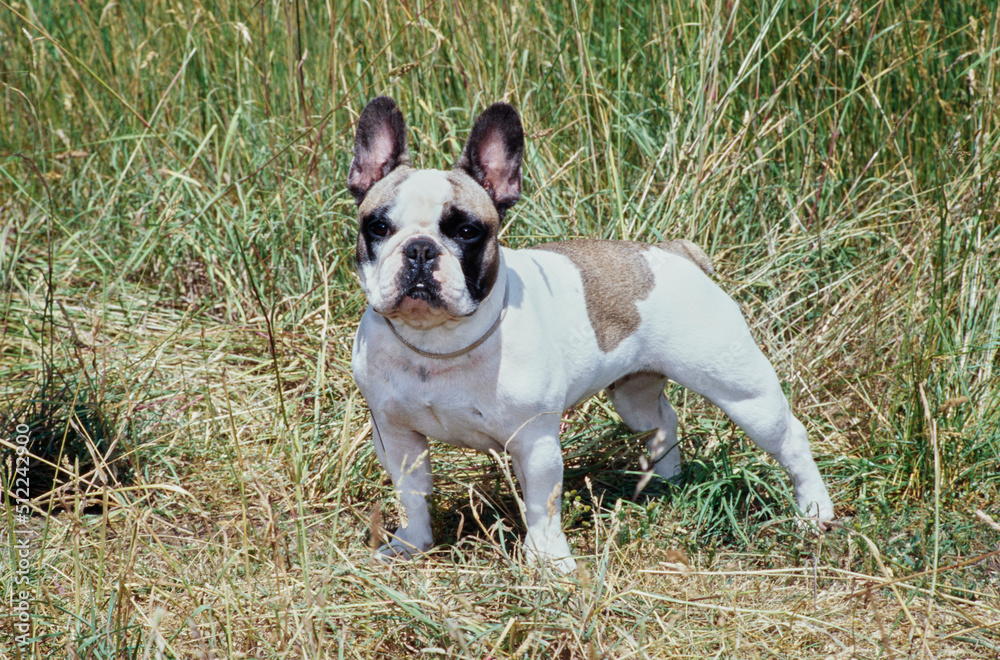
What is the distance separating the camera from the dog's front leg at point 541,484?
2.88 m

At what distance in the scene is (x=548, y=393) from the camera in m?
2.87

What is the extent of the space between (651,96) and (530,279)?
6.72 ft

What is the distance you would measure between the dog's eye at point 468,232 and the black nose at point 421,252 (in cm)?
14

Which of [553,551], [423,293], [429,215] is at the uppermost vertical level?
[429,215]

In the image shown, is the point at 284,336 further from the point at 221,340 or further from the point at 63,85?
the point at 63,85

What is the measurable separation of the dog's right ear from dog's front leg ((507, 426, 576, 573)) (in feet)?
2.92

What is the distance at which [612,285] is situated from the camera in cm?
317

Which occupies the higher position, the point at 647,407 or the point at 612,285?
the point at 612,285

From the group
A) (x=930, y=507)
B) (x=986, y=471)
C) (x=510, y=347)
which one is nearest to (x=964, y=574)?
(x=930, y=507)

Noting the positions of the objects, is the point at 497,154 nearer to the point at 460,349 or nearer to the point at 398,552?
the point at 460,349

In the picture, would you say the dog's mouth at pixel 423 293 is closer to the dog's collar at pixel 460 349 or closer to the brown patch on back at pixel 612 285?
the dog's collar at pixel 460 349

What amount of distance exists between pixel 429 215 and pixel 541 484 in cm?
86

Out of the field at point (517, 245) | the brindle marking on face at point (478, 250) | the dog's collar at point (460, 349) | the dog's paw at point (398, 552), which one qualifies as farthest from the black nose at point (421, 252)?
the dog's paw at point (398, 552)

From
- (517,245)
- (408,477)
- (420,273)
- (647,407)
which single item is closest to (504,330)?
(420,273)
